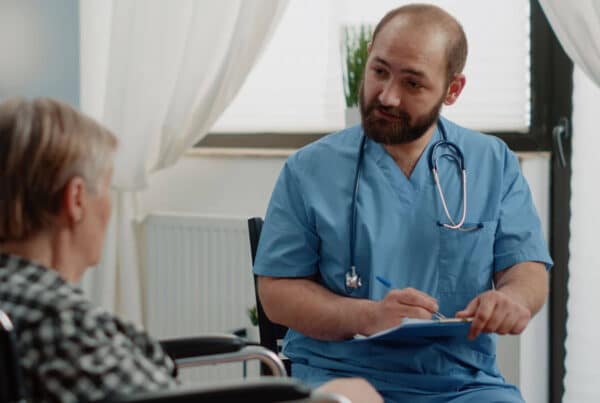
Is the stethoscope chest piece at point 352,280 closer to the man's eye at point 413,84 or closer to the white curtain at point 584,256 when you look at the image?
the man's eye at point 413,84

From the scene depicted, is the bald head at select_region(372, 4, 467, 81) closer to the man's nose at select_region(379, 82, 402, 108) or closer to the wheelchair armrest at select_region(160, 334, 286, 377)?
the man's nose at select_region(379, 82, 402, 108)

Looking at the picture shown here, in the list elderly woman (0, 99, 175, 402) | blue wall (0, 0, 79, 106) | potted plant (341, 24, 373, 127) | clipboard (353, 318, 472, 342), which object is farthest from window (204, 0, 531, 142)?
elderly woman (0, 99, 175, 402)

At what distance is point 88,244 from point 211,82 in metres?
1.69

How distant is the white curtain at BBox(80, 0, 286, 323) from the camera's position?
284cm

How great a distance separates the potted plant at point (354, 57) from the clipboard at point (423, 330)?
1000mm

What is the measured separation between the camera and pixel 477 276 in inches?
72.2

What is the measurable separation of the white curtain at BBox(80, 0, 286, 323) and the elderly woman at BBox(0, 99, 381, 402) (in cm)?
163

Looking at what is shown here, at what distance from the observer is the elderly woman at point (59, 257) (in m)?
1.12

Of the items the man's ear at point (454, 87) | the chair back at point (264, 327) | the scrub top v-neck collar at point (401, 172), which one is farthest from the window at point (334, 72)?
the chair back at point (264, 327)

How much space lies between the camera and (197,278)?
3051 mm

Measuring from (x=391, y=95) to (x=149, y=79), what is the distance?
4.26ft

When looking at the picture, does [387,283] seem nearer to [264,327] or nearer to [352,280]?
[352,280]

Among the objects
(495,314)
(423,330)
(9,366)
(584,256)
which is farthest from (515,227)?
(9,366)

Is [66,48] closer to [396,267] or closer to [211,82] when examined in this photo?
[211,82]
